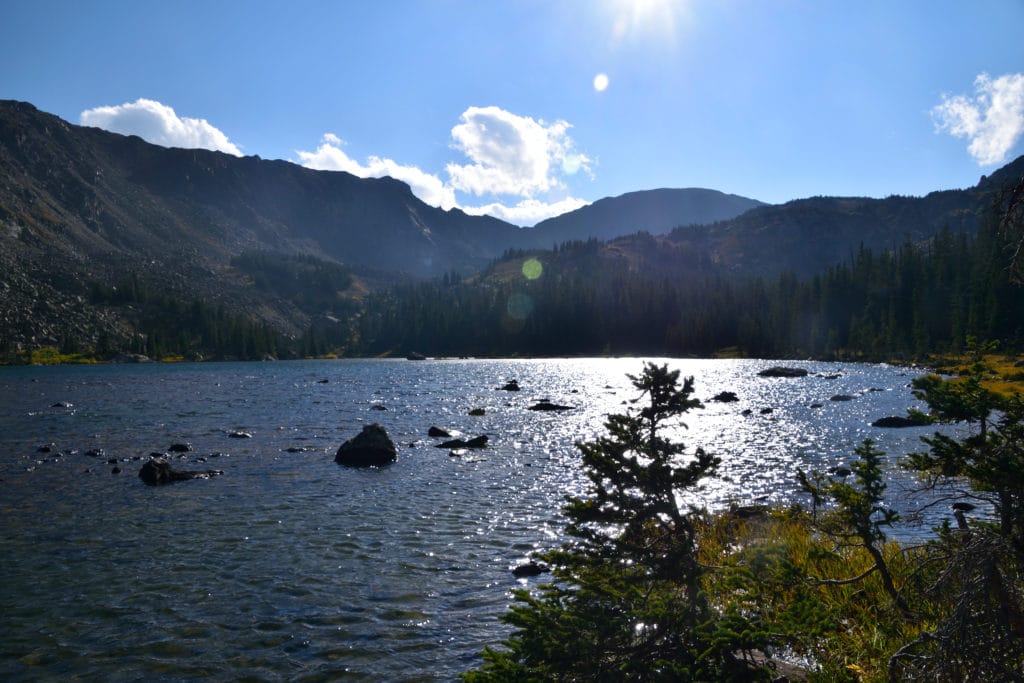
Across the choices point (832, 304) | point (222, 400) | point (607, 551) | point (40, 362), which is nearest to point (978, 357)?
point (607, 551)

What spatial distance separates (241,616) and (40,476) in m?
25.4

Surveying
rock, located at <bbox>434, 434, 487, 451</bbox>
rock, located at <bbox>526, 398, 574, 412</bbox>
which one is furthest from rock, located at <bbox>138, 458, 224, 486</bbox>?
rock, located at <bbox>526, 398, 574, 412</bbox>

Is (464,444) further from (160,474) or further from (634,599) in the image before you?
(634,599)

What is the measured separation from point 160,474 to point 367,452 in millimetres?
11767

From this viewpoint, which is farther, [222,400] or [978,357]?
[222,400]

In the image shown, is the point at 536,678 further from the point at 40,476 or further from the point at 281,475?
the point at 40,476

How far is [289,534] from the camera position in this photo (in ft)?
75.3

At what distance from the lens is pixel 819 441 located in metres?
46.1

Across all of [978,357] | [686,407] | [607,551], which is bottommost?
[607,551]

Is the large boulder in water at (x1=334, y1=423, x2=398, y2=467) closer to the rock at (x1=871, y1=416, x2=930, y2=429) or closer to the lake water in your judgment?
the lake water

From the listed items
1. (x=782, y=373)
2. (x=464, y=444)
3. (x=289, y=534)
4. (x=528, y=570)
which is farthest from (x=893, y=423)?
(x=782, y=373)

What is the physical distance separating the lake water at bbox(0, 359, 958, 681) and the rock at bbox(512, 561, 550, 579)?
1.74 feet

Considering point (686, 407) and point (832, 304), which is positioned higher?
point (832, 304)

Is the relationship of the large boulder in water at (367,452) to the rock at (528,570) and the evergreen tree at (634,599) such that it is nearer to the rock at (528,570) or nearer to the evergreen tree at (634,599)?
the rock at (528,570)
